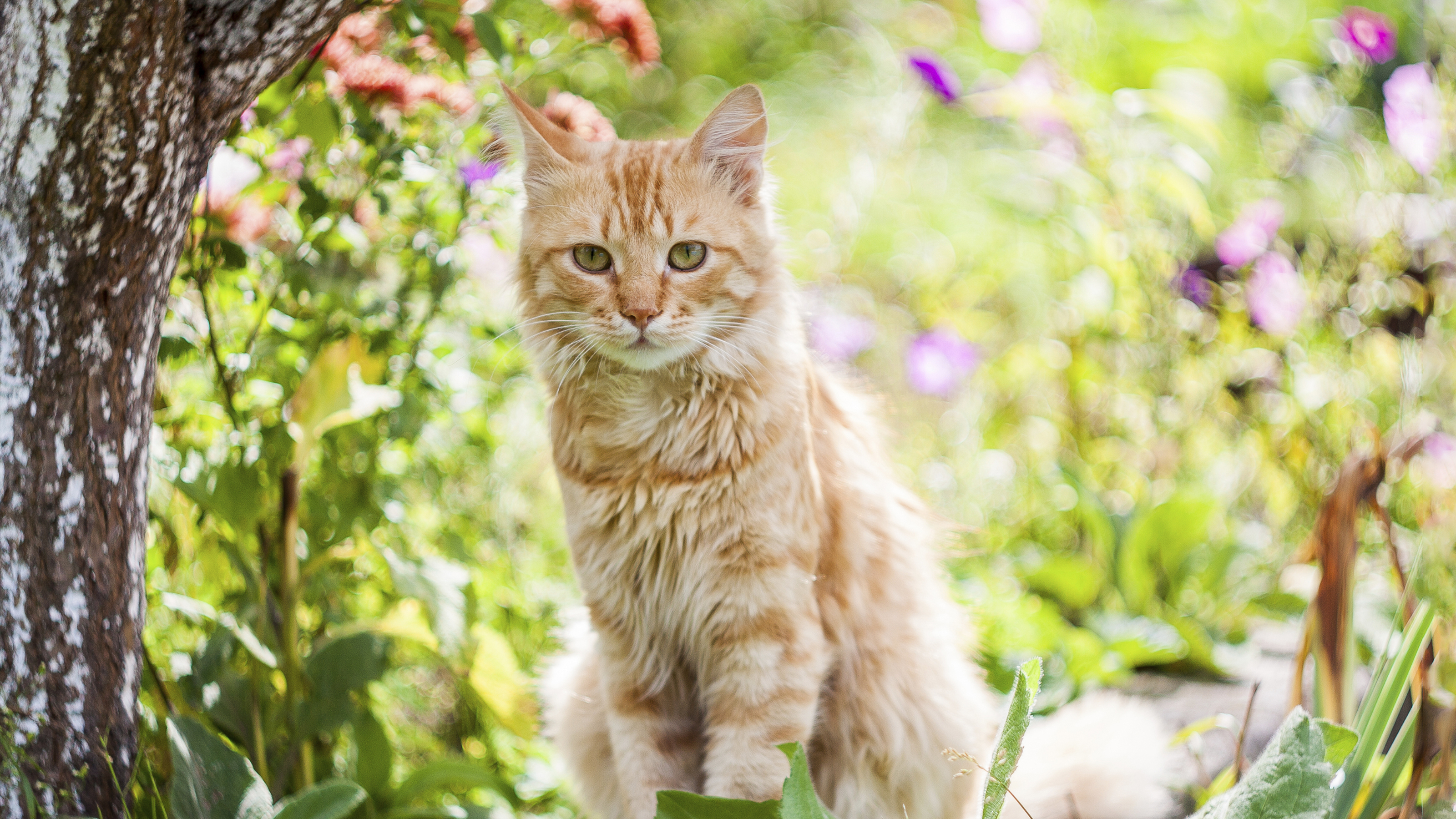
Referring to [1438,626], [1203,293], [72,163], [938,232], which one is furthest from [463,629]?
[938,232]

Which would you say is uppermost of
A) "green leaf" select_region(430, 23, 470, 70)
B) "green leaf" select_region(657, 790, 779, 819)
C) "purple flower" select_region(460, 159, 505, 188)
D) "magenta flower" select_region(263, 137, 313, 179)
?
"green leaf" select_region(430, 23, 470, 70)

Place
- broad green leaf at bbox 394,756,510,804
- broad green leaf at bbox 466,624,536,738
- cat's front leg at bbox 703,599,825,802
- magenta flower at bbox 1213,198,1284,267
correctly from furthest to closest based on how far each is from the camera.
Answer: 1. magenta flower at bbox 1213,198,1284,267
2. broad green leaf at bbox 466,624,536,738
3. broad green leaf at bbox 394,756,510,804
4. cat's front leg at bbox 703,599,825,802

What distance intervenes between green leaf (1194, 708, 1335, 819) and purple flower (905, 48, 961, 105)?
236cm

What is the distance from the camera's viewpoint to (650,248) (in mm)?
1503

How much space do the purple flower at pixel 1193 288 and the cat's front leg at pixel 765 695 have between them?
1.79 metres

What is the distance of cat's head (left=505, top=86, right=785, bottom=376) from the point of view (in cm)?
148

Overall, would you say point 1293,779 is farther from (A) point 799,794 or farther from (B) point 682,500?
(B) point 682,500

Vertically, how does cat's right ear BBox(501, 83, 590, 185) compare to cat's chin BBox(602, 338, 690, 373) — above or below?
above

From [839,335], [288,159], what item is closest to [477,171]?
[288,159]

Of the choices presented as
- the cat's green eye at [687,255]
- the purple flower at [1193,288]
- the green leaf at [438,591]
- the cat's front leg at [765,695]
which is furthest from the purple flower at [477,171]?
the purple flower at [1193,288]

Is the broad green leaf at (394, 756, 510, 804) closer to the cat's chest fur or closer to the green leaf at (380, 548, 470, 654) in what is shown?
the green leaf at (380, 548, 470, 654)

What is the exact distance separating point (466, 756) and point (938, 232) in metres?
3.31

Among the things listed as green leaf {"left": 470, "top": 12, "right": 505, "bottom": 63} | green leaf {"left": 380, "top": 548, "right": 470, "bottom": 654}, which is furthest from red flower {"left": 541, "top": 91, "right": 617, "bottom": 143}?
green leaf {"left": 380, "top": 548, "right": 470, "bottom": 654}

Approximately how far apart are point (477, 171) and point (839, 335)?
1.47 metres
